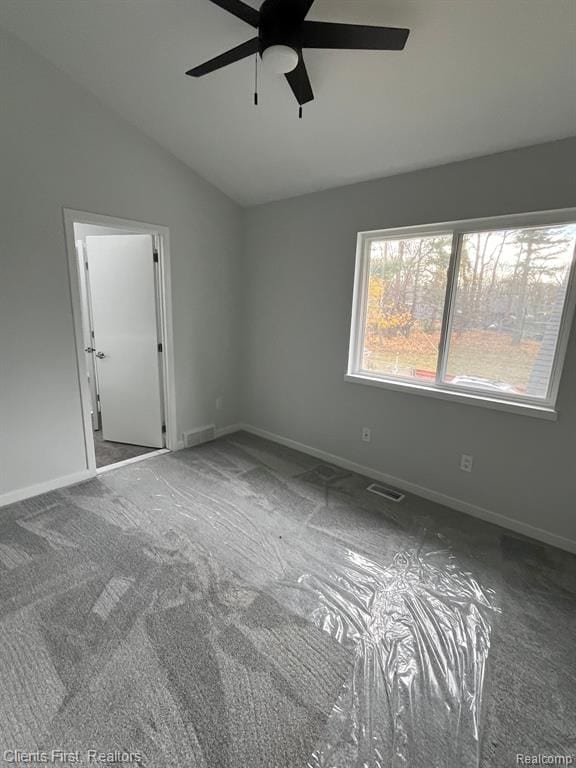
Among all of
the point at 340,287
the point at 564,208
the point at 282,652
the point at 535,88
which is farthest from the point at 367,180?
the point at 282,652

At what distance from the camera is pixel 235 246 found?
372cm

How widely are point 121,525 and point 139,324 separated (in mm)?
1862

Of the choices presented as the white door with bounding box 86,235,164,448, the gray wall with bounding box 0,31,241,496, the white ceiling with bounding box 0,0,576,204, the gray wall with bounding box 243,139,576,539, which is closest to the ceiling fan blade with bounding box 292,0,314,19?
the white ceiling with bounding box 0,0,576,204

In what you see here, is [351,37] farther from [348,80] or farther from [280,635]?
[280,635]

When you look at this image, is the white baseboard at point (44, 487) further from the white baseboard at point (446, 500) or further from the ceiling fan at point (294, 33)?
the ceiling fan at point (294, 33)

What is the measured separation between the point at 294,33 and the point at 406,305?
1862 mm

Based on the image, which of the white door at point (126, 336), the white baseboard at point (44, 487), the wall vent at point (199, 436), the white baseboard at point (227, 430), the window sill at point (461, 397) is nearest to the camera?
the window sill at point (461, 397)

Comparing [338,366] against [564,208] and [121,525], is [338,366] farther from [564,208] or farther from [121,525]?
[121,525]

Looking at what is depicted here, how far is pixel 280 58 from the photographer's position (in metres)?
1.39

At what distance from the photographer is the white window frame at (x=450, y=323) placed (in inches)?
83.8

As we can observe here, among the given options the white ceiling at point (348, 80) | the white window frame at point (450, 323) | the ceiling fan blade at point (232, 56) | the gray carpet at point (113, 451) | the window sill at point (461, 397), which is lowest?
the gray carpet at point (113, 451)

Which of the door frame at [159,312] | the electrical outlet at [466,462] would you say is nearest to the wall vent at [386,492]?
the electrical outlet at [466,462]

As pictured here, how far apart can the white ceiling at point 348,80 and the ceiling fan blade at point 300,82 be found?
33cm

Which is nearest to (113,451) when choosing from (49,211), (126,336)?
(126,336)
